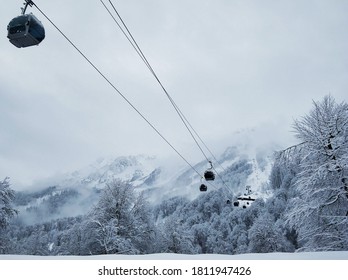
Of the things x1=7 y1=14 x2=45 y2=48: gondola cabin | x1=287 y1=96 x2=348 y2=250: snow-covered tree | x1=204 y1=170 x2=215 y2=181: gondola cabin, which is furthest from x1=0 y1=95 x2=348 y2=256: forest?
x1=7 y1=14 x2=45 y2=48: gondola cabin

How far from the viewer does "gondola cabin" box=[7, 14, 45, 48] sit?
19.3 feet

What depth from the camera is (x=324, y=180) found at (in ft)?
43.0

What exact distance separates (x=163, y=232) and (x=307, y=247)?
27140 millimetres

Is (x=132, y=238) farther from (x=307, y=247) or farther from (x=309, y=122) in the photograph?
(x=309, y=122)

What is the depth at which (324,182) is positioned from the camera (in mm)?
13188

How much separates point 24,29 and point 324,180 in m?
13.2

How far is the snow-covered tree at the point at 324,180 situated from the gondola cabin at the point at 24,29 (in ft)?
38.6

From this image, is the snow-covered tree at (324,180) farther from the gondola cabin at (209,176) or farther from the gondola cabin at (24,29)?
the gondola cabin at (24,29)

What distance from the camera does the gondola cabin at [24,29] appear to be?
5895 millimetres

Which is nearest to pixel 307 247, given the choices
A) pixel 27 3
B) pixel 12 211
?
pixel 27 3

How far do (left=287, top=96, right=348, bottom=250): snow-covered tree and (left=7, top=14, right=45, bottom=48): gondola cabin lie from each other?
11776 mm
